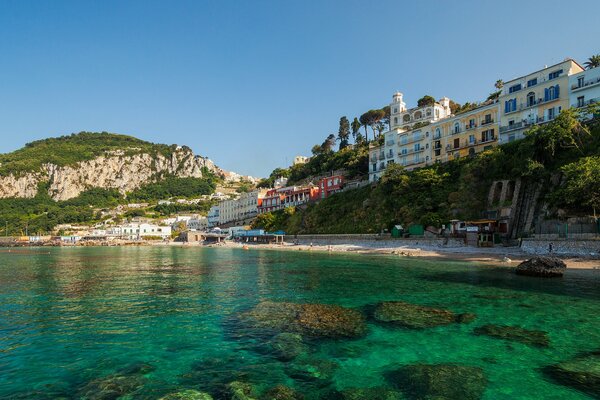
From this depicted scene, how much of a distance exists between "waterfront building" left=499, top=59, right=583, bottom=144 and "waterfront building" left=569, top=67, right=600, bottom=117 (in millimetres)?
724

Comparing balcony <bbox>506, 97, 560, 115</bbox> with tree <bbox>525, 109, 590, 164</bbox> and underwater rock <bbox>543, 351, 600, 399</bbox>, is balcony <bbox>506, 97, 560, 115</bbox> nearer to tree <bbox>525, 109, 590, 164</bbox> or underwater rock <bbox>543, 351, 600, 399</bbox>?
tree <bbox>525, 109, 590, 164</bbox>

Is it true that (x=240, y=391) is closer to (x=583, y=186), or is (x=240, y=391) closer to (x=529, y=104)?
(x=583, y=186)

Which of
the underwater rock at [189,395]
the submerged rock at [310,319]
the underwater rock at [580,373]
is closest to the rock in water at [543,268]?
the underwater rock at [580,373]

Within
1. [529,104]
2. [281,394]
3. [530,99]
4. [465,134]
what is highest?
[530,99]

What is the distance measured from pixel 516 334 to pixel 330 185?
264 ft

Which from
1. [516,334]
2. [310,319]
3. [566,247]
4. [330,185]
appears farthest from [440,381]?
[330,185]

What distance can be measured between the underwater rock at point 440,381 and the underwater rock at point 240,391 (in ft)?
12.3

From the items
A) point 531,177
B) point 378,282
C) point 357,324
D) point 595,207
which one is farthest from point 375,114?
point 357,324

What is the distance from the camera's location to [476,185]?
178 feet

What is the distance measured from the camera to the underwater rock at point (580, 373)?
848 centimetres

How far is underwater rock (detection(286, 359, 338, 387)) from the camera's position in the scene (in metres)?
9.01

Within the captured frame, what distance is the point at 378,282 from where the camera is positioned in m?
25.2

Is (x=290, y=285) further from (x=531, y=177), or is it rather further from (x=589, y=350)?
(x=531, y=177)

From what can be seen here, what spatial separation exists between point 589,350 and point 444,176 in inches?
2083
